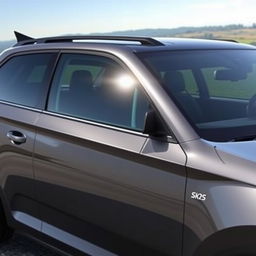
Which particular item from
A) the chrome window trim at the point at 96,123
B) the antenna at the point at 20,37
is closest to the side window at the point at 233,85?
the chrome window trim at the point at 96,123

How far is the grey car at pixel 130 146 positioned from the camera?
249 cm

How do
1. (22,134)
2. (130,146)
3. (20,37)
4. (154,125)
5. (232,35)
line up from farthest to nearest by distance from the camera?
(232,35) → (20,37) → (22,134) → (130,146) → (154,125)

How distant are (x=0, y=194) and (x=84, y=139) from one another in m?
1.19

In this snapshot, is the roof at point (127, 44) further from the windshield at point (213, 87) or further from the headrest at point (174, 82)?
the headrest at point (174, 82)

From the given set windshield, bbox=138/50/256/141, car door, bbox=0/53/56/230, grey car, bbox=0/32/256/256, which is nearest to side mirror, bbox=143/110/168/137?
grey car, bbox=0/32/256/256

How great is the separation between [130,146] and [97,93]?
2.07ft

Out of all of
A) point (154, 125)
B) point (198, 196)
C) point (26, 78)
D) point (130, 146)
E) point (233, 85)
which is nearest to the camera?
point (198, 196)

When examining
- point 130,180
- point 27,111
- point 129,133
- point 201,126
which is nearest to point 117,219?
point 130,180

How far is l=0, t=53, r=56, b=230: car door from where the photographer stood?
3691 mm

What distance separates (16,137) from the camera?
378 cm

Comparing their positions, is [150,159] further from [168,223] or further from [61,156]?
[61,156]

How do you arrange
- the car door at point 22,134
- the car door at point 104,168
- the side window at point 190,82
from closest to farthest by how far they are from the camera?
the car door at point 104,168, the side window at point 190,82, the car door at point 22,134

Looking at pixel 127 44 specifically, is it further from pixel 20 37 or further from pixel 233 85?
pixel 20 37

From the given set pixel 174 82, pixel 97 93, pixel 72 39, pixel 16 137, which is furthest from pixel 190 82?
pixel 16 137
